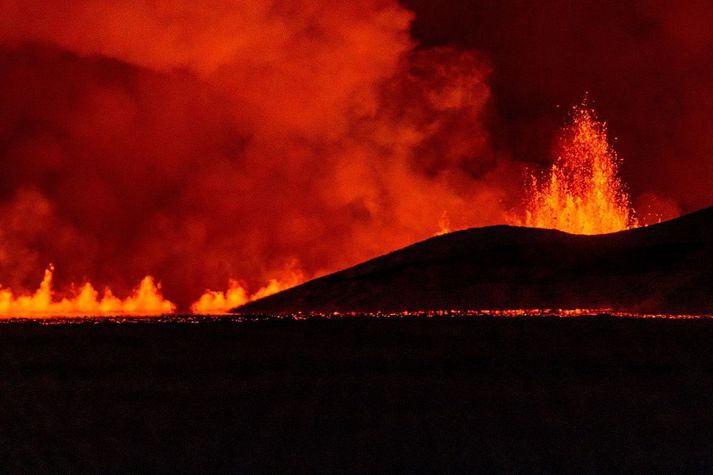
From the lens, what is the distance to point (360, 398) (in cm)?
2116

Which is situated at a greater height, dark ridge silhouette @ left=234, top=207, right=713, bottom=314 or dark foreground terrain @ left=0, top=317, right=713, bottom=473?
dark ridge silhouette @ left=234, top=207, right=713, bottom=314

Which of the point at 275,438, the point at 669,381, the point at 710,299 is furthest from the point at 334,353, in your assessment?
the point at 710,299

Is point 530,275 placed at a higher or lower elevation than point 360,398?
higher

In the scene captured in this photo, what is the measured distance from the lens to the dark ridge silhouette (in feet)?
135

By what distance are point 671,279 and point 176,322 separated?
2122 centimetres

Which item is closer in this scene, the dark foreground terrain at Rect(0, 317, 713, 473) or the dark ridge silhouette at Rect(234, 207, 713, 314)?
the dark foreground terrain at Rect(0, 317, 713, 473)

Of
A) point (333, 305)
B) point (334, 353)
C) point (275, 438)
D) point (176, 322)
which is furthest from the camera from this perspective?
point (333, 305)

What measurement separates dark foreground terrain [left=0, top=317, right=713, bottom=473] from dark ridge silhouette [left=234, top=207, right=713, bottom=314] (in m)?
12.3

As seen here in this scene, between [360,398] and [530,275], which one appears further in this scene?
[530,275]

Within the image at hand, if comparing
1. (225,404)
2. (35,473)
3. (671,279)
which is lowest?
(35,473)

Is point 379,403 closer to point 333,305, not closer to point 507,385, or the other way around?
point 507,385

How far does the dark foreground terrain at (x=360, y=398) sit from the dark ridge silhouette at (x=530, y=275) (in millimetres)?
12268

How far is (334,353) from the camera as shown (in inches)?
996

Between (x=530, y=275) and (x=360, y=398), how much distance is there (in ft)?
85.0
